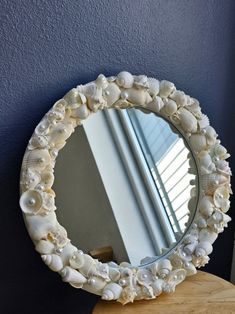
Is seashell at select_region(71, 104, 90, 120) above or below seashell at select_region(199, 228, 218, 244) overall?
above

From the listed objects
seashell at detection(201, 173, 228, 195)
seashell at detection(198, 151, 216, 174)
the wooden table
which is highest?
seashell at detection(198, 151, 216, 174)

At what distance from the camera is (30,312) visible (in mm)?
1225

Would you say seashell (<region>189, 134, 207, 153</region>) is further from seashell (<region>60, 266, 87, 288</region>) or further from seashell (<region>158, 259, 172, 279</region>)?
seashell (<region>60, 266, 87, 288</region>)

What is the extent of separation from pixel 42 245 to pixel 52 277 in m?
0.26

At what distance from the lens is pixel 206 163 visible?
1166 millimetres

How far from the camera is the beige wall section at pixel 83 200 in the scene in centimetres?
107

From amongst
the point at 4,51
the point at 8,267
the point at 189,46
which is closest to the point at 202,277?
the point at 8,267

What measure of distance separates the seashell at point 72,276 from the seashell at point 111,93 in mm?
437

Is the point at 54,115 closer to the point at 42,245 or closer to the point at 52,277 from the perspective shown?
the point at 42,245

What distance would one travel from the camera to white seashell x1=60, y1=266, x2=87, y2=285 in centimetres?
99

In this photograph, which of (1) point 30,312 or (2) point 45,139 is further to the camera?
(1) point 30,312

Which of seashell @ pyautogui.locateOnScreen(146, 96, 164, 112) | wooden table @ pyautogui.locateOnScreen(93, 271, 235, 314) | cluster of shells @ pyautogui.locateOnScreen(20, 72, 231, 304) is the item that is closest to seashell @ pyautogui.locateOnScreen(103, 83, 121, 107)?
cluster of shells @ pyautogui.locateOnScreen(20, 72, 231, 304)

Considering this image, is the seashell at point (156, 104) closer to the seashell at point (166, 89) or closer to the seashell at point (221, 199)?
the seashell at point (166, 89)

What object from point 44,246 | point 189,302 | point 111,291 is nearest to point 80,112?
point 44,246
